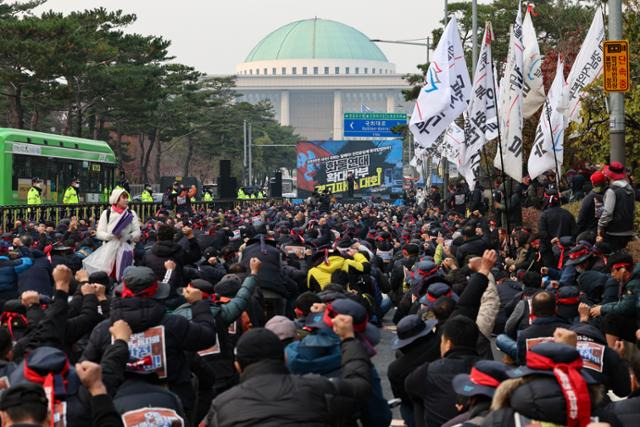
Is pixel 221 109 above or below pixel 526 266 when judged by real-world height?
above

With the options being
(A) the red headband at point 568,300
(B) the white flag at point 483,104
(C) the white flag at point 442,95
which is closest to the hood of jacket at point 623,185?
(A) the red headband at point 568,300

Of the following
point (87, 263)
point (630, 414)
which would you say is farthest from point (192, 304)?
point (87, 263)

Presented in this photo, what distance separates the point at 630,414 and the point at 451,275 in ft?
17.0

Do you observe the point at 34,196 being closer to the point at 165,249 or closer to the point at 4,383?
the point at 165,249

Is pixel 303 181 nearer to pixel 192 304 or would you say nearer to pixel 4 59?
pixel 4 59

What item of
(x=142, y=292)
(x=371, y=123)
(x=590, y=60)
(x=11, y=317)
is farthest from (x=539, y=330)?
(x=371, y=123)

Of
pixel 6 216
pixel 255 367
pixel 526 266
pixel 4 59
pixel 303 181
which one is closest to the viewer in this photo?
pixel 255 367

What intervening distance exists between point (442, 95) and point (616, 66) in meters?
6.15

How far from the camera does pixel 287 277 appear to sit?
13.5 meters

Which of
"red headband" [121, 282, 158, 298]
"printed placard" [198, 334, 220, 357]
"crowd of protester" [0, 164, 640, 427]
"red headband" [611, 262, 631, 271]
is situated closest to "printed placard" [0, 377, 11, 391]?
"crowd of protester" [0, 164, 640, 427]

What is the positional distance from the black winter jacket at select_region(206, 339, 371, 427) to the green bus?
104 feet

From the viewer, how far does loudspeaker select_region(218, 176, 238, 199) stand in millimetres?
54969

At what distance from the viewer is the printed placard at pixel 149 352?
689 centimetres

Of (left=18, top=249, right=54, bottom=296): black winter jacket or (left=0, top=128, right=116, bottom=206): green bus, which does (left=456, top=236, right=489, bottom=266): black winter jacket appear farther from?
(left=0, top=128, right=116, bottom=206): green bus
